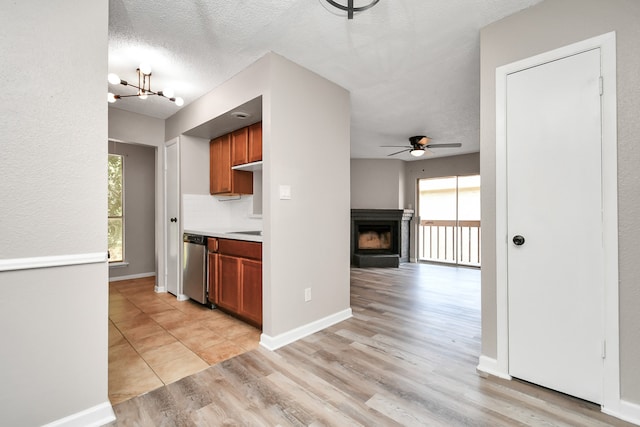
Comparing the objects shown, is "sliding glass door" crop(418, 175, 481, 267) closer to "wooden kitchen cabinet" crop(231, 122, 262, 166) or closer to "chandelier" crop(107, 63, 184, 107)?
"wooden kitchen cabinet" crop(231, 122, 262, 166)

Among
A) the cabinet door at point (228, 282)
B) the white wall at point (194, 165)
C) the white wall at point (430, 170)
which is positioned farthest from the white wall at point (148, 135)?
the white wall at point (430, 170)

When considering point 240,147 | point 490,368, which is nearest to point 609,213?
point 490,368

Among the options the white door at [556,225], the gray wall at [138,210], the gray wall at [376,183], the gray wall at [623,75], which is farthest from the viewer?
the gray wall at [376,183]

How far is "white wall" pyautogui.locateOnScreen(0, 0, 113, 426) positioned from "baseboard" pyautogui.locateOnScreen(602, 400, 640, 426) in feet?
9.06

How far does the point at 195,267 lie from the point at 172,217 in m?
0.93

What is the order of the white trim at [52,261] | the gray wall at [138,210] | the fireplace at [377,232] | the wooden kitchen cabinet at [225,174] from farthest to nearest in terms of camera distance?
the fireplace at [377,232]
the gray wall at [138,210]
the wooden kitchen cabinet at [225,174]
the white trim at [52,261]

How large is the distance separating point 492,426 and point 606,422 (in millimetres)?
622

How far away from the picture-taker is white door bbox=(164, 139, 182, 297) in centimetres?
392

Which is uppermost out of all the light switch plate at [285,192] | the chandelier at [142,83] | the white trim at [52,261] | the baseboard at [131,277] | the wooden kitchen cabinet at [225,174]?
the chandelier at [142,83]

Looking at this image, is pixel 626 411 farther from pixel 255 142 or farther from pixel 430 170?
pixel 430 170

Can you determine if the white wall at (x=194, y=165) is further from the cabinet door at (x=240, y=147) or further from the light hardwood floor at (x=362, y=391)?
the light hardwood floor at (x=362, y=391)

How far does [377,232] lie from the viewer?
7.11 metres

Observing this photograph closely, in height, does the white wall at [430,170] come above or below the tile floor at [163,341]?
above

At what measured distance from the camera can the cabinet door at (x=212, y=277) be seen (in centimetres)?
330
